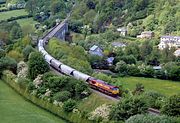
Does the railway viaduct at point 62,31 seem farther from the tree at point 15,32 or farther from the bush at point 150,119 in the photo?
the bush at point 150,119

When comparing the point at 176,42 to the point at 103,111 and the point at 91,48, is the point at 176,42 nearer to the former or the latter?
the point at 91,48

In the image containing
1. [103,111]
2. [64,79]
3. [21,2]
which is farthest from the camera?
[21,2]

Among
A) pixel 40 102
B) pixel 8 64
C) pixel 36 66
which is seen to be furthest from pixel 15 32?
pixel 40 102

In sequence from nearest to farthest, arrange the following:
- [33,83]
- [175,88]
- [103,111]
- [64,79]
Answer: [103,111] → [64,79] → [33,83] → [175,88]

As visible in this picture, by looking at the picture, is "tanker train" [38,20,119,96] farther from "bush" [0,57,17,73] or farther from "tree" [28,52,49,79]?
"bush" [0,57,17,73]

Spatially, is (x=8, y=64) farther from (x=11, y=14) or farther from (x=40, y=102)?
(x=11, y=14)

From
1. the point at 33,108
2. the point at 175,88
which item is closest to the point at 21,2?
the point at 175,88
